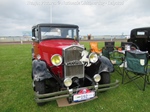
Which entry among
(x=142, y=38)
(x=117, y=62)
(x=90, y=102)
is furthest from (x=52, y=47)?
(x=142, y=38)

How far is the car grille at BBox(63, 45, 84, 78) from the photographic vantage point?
2553mm

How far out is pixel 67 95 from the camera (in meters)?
2.25

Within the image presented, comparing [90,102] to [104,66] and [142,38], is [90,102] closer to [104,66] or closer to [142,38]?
[104,66]

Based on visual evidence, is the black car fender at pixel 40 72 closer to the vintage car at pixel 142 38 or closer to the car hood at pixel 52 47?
the car hood at pixel 52 47

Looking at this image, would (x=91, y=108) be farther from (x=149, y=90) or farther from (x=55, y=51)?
(x=149, y=90)

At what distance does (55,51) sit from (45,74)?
0.65m

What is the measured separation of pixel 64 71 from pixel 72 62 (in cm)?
27

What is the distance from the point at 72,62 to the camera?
2590 millimetres

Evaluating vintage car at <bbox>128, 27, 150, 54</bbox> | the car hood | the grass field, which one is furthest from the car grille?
vintage car at <bbox>128, 27, 150, 54</bbox>

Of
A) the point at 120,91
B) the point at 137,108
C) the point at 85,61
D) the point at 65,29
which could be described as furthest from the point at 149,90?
the point at 65,29

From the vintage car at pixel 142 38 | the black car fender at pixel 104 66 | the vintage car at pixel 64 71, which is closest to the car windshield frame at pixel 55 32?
the vintage car at pixel 64 71

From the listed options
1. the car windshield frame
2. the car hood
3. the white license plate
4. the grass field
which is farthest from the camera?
the car windshield frame

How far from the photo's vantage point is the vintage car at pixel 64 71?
2340 mm

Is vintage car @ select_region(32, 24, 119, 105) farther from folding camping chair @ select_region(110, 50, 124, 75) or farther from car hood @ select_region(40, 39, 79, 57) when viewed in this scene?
folding camping chair @ select_region(110, 50, 124, 75)
